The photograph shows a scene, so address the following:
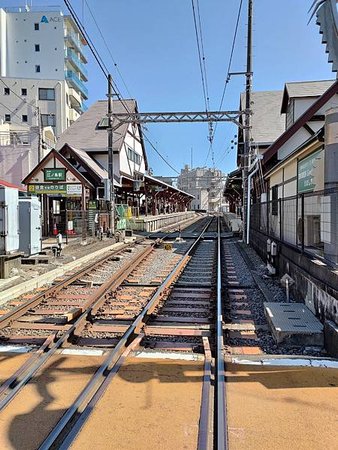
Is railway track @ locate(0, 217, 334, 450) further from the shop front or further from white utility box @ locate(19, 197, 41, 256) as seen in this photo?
the shop front

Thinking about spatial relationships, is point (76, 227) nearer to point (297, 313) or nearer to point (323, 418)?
point (297, 313)

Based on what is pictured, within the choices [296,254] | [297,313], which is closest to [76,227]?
[296,254]

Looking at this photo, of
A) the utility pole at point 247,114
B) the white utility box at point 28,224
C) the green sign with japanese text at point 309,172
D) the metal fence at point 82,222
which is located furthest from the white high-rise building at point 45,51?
the green sign with japanese text at point 309,172

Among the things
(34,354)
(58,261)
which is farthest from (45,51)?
(34,354)

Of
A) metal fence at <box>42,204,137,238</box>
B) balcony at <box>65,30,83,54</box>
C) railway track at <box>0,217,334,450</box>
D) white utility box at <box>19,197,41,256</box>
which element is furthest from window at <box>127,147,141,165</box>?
balcony at <box>65,30,83,54</box>

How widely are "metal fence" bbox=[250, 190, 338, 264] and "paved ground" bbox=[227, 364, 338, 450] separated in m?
2.29

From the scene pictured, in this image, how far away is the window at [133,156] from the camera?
3484cm

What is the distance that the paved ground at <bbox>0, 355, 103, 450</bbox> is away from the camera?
9.89 ft

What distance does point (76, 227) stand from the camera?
822 inches

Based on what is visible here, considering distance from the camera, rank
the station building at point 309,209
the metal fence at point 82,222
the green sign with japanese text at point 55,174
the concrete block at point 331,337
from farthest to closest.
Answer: the green sign with japanese text at point 55,174
the metal fence at point 82,222
the station building at point 309,209
the concrete block at point 331,337

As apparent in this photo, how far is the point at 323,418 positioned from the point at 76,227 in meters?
18.7

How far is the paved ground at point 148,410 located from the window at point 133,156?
31347 millimetres

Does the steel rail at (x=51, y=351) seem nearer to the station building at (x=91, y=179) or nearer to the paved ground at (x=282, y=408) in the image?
the paved ground at (x=282, y=408)

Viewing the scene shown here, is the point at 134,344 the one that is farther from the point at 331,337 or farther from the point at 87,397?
the point at 331,337
